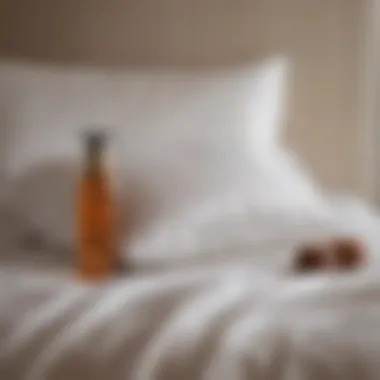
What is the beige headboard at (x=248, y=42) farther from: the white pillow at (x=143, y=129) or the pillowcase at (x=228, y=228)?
the pillowcase at (x=228, y=228)

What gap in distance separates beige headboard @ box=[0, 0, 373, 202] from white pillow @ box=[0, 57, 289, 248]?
0.46ft

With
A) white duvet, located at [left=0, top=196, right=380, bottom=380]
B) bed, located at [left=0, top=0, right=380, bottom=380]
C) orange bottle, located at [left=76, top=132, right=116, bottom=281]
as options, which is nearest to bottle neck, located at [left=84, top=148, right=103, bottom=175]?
orange bottle, located at [left=76, top=132, right=116, bottom=281]

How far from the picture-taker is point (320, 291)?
1017 millimetres

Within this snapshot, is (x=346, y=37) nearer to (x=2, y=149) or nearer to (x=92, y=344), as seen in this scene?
(x=2, y=149)

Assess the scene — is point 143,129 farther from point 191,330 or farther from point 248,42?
point 191,330

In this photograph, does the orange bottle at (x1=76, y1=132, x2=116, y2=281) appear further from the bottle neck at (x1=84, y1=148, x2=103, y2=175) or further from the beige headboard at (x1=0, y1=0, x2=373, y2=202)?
the beige headboard at (x1=0, y1=0, x2=373, y2=202)

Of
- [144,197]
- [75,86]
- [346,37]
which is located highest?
[346,37]

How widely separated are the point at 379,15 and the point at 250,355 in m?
1.58

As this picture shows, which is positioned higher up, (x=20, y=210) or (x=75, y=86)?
(x=75, y=86)

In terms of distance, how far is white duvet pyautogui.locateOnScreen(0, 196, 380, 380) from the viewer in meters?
0.82

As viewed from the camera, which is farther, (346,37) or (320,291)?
(346,37)

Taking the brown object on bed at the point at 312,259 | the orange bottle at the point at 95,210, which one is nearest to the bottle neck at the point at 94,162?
the orange bottle at the point at 95,210

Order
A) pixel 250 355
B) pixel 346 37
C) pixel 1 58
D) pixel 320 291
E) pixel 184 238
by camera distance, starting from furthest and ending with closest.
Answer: pixel 346 37 < pixel 1 58 < pixel 184 238 < pixel 320 291 < pixel 250 355

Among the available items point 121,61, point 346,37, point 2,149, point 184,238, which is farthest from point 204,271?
point 346,37
